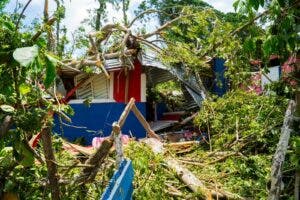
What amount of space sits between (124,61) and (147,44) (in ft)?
2.75

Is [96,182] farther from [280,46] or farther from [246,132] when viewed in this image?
[246,132]

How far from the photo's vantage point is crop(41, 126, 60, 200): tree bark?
4.41 metres

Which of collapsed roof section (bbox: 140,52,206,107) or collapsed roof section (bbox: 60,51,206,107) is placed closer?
collapsed roof section (bbox: 60,51,206,107)

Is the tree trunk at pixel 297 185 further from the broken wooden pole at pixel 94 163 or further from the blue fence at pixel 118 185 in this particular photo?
the broken wooden pole at pixel 94 163

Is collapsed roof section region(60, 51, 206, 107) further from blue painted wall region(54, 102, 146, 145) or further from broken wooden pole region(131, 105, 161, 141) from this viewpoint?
broken wooden pole region(131, 105, 161, 141)

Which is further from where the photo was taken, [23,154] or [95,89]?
[95,89]

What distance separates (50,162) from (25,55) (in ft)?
8.34

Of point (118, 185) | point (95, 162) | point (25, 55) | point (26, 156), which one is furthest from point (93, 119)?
point (25, 55)

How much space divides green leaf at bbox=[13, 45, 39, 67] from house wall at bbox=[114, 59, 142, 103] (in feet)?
30.3


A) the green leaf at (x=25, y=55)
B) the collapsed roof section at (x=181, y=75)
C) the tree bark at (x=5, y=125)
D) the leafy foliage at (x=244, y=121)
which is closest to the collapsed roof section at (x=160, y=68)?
the collapsed roof section at (x=181, y=75)

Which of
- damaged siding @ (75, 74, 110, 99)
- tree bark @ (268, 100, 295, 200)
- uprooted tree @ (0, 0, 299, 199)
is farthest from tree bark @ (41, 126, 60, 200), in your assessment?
damaged siding @ (75, 74, 110, 99)

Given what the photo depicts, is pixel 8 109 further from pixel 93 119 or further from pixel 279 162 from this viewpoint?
pixel 93 119

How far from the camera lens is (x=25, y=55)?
220 cm

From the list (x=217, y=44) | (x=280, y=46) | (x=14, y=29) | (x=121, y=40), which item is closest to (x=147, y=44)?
(x=121, y=40)
